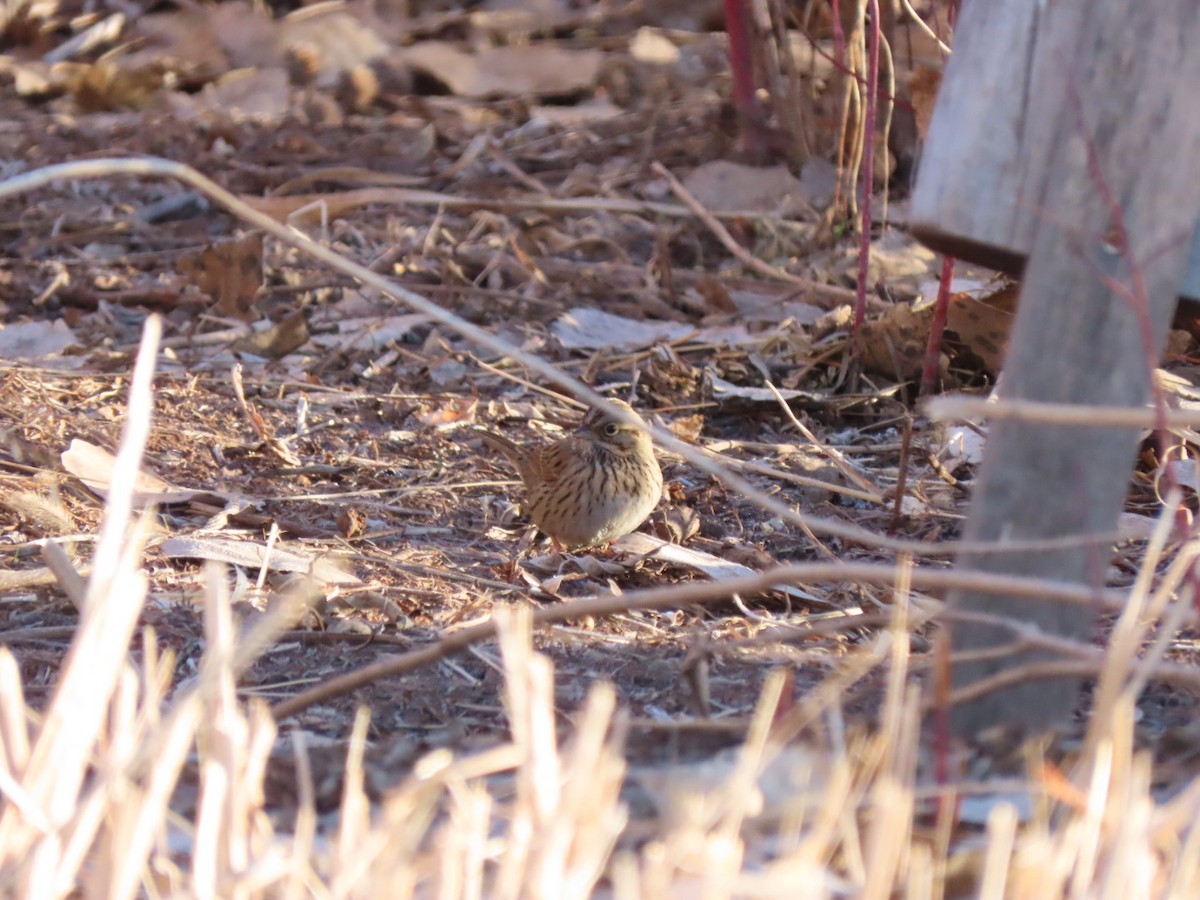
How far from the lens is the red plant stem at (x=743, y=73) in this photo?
772cm

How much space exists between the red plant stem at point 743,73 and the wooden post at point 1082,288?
5450mm

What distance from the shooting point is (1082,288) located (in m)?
2.27

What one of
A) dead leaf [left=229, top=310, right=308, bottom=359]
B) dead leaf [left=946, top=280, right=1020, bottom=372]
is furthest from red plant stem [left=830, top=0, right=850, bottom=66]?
dead leaf [left=229, top=310, right=308, bottom=359]

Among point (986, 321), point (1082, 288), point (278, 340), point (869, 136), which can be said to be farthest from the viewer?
point (278, 340)

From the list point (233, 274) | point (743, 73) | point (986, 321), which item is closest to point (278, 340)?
point (233, 274)

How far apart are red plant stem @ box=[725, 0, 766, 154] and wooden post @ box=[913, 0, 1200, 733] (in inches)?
215

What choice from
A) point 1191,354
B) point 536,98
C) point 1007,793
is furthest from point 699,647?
point 536,98

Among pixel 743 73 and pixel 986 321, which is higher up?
pixel 743 73

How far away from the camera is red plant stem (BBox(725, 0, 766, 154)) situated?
7.72 metres

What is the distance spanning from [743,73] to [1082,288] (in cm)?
583

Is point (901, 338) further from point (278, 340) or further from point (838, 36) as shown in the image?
point (278, 340)

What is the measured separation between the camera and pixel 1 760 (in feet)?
6.22

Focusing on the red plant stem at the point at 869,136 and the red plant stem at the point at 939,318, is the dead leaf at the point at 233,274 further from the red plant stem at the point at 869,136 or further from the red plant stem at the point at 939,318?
the red plant stem at the point at 939,318

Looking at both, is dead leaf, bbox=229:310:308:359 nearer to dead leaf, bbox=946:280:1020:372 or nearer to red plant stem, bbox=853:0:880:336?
red plant stem, bbox=853:0:880:336
